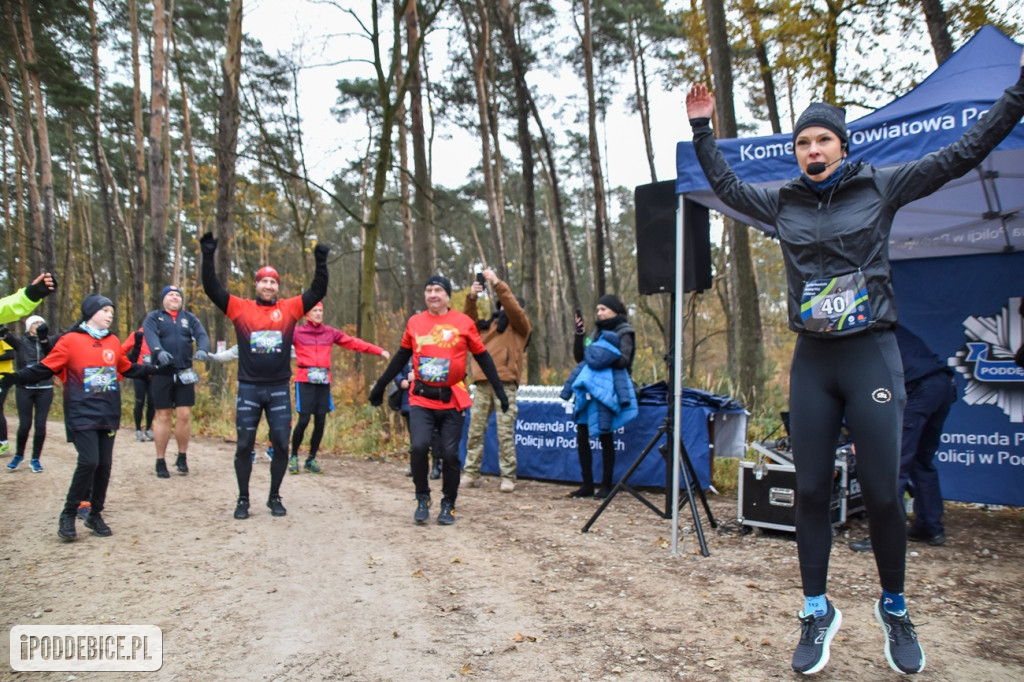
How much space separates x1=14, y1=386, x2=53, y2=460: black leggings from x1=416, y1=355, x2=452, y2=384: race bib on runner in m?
5.24

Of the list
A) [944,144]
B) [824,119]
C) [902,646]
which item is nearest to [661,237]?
[944,144]

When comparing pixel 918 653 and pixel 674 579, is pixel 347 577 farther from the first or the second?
pixel 918 653

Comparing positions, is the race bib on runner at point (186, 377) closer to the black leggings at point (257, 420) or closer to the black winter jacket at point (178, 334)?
the black winter jacket at point (178, 334)

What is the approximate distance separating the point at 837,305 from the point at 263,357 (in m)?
4.58

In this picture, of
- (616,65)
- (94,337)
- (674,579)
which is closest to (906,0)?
(674,579)

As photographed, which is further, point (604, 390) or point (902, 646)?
point (604, 390)

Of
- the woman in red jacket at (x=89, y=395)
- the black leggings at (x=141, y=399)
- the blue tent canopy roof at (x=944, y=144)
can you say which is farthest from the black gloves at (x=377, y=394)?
the black leggings at (x=141, y=399)

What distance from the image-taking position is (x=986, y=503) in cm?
632

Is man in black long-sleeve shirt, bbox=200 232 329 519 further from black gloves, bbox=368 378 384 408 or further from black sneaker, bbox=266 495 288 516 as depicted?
black gloves, bbox=368 378 384 408

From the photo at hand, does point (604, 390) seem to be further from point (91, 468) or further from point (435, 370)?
point (91, 468)

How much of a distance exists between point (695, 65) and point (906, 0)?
531cm

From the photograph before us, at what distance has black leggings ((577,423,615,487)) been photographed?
6871 millimetres

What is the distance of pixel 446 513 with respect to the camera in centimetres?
596

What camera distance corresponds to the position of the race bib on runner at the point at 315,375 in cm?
831
